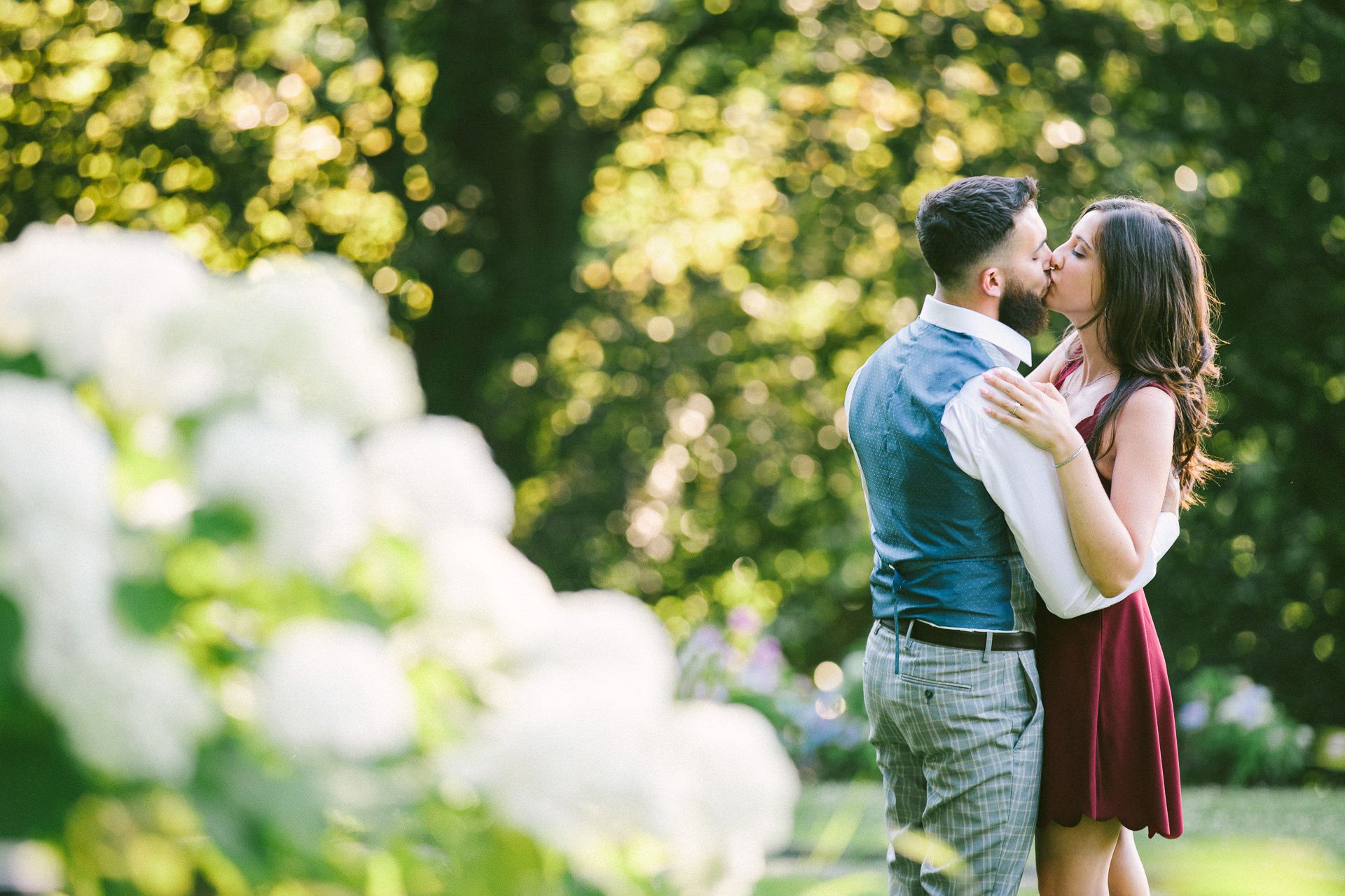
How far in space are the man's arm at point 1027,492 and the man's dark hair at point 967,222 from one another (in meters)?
0.31

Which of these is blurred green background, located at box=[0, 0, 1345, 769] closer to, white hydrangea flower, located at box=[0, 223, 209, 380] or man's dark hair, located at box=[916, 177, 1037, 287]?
man's dark hair, located at box=[916, 177, 1037, 287]

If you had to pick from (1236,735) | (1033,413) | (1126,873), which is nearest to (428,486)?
(1033,413)

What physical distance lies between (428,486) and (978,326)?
5.62 ft

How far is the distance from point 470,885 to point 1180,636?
24.5ft

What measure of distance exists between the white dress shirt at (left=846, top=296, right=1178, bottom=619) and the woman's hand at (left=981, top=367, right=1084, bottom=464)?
19 millimetres

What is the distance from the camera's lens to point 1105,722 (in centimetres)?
231

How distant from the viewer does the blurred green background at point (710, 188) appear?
689 centimetres

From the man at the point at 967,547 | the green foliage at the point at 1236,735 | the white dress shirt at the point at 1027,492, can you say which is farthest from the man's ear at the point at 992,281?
the green foliage at the point at 1236,735

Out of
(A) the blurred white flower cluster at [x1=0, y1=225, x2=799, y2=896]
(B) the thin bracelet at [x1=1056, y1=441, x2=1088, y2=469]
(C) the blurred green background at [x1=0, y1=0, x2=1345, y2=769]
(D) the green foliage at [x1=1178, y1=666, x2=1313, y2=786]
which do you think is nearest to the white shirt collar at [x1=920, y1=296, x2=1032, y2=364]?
(B) the thin bracelet at [x1=1056, y1=441, x2=1088, y2=469]

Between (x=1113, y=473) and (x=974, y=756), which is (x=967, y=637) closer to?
(x=974, y=756)

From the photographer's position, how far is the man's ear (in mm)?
2381

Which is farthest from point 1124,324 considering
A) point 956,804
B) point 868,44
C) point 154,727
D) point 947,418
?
point 868,44

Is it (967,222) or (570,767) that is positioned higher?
(570,767)

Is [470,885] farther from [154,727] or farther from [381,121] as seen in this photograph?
[381,121]
